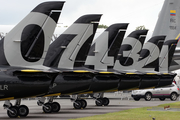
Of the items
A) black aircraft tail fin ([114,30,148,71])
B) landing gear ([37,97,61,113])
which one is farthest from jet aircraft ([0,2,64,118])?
black aircraft tail fin ([114,30,148,71])

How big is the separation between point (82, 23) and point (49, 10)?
156 inches

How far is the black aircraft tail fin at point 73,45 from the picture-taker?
19748 millimetres

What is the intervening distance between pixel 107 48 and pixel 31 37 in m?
8.22

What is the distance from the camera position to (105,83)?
21.5 m

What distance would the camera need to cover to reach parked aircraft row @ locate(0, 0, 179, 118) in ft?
51.8

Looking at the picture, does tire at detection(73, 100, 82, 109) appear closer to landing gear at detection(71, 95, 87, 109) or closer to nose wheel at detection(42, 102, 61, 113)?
landing gear at detection(71, 95, 87, 109)

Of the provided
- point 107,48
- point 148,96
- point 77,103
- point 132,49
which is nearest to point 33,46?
point 77,103

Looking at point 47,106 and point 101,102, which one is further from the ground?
point 101,102

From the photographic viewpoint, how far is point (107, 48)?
23.9 metres

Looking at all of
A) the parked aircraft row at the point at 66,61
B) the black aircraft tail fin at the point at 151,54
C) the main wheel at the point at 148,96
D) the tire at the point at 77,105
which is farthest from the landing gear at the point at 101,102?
the main wheel at the point at 148,96

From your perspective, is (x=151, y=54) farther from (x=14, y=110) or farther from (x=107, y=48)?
(x=14, y=110)

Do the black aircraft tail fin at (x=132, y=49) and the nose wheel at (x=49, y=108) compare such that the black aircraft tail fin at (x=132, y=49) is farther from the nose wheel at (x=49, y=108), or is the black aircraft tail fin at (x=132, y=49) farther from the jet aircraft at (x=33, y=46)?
the jet aircraft at (x=33, y=46)

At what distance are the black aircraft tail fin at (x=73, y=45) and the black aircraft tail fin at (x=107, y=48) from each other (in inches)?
136

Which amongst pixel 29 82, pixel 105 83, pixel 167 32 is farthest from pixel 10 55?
pixel 167 32
